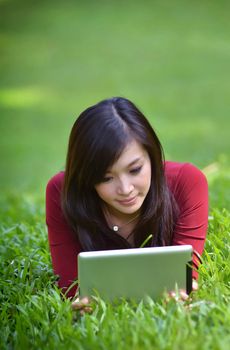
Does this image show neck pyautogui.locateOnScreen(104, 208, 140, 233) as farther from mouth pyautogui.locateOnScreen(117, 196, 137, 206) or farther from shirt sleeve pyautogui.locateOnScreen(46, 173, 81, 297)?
mouth pyautogui.locateOnScreen(117, 196, 137, 206)

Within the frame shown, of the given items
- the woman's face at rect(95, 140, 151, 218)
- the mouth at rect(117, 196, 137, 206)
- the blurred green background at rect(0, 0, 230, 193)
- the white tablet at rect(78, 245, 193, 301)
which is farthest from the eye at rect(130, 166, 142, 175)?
the blurred green background at rect(0, 0, 230, 193)

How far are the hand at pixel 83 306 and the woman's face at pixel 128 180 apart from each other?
43 cm

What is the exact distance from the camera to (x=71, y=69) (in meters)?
10.2

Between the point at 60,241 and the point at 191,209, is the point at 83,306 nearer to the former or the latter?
the point at 60,241

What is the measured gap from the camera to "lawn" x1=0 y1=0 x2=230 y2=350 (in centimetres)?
318

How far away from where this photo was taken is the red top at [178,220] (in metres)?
3.82

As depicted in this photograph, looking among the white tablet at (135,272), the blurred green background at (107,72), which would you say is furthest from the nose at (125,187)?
the blurred green background at (107,72)

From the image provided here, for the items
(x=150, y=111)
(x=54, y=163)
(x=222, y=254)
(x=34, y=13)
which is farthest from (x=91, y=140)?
(x=34, y=13)

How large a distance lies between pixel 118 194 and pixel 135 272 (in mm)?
374

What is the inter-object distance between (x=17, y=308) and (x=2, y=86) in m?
6.32

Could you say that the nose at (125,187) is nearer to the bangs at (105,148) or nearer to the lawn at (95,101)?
the bangs at (105,148)

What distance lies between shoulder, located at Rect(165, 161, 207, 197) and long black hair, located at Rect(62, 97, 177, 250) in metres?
0.08

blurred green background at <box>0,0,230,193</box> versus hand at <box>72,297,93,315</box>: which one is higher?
blurred green background at <box>0,0,230,193</box>

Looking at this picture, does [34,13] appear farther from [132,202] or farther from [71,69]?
[132,202]
